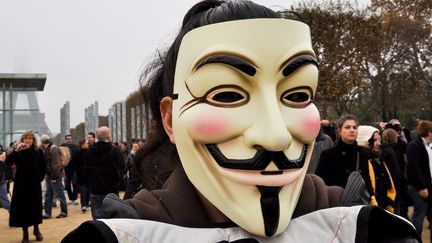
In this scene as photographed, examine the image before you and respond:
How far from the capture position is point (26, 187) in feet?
22.5

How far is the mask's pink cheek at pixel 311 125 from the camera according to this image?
1.56m

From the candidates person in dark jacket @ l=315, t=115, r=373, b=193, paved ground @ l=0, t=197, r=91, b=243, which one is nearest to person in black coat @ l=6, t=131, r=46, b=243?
paved ground @ l=0, t=197, r=91, b=243

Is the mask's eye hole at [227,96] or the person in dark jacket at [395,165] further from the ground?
the mask's eye hole at [227,96]

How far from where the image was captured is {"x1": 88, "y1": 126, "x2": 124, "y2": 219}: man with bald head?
659 cm

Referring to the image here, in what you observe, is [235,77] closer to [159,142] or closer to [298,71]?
[298,71]

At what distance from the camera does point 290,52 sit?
60.4 inches

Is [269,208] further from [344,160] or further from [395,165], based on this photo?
[395,165]

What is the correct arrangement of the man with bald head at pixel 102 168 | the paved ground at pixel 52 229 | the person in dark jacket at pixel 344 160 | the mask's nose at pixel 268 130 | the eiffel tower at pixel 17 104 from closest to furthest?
1. the mask's nose at pixel 268 130
2. the person in dark jacket at pixel 344 160
3. the man with bald head at pixel 102 168
4. the paved ground at pixel 52 229
5. the eiffel tower at pixel 17 104

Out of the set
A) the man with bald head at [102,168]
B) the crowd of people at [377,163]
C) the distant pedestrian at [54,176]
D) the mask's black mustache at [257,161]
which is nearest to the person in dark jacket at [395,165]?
the crowd of people at [377,163]

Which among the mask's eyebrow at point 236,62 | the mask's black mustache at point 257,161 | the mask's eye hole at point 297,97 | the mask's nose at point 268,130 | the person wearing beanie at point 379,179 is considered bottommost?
the person wearing beanie at point 379,179

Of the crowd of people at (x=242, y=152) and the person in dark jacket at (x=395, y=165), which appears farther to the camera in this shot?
the person in dark jacket at (x=395, y=165)

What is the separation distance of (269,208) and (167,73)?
0.60 m

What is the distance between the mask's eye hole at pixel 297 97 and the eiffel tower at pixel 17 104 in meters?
12.1

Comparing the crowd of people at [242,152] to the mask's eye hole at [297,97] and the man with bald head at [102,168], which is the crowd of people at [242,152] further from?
the man with bald head at [102,168]
